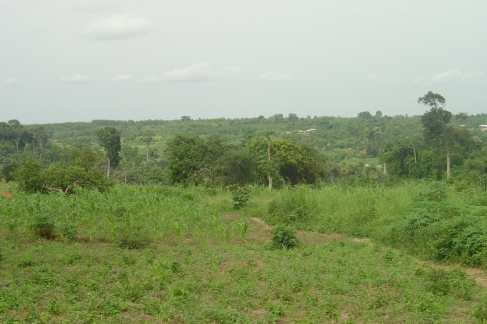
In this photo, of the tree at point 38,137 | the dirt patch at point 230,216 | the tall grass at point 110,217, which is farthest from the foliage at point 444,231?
the tree at point 38,137

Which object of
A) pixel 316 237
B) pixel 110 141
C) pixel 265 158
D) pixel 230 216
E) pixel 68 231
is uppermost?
pixel 110 141

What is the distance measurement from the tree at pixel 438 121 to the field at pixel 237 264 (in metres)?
20.1

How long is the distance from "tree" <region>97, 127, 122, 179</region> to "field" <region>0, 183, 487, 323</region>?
736 inches

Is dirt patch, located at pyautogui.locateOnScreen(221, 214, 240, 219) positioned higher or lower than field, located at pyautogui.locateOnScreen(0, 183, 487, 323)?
lower

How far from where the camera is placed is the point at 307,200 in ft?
50.2

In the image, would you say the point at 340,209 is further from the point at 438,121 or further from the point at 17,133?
the point at 17,133

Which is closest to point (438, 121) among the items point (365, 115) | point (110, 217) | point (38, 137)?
point (110, 217)

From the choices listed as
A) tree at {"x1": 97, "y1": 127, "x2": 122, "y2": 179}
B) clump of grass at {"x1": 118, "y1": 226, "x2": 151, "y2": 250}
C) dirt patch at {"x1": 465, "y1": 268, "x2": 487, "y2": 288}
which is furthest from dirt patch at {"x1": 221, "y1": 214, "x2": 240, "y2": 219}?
tree at {"x1": 97, "y1": 127, "x2": 122, "y2": 179}

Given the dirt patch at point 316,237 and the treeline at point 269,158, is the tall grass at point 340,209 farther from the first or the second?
the treeline at point 269,158

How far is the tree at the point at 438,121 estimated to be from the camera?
3281 centimetres

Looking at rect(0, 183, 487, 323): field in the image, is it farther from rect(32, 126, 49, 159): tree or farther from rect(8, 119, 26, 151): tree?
rect(32, 126, 49, 159): tree

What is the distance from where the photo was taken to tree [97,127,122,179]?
109 feet

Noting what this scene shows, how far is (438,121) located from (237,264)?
28.4m

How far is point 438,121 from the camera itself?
33.2 metres
